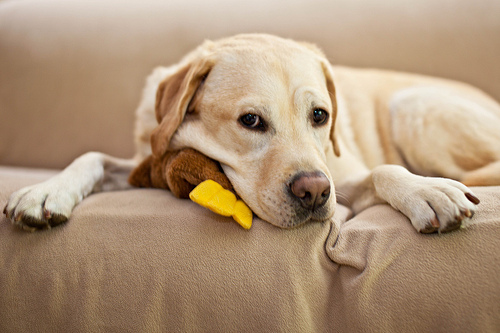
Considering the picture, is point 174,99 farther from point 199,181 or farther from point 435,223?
point 435,223

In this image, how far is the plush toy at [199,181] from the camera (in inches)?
49.1

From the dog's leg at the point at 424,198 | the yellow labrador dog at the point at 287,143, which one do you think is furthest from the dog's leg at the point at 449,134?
the dog's leg at the point at 424,198

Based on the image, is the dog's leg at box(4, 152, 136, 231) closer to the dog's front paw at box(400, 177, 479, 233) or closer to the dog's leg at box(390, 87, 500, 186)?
the dog's front paw at box(400, 177, 479, 233)

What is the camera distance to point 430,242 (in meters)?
1.12

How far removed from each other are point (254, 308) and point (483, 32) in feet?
9.29

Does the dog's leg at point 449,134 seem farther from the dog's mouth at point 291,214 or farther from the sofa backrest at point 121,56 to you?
the dog's mouth at point 291,214

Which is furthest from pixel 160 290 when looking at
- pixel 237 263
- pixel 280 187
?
pixel 280 187

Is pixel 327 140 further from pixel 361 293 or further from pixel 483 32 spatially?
pixel 483 32

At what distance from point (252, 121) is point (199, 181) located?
368 millimetres

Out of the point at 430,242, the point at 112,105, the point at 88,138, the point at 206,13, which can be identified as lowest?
the point at 88,138

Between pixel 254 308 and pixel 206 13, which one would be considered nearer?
pixel 254 308

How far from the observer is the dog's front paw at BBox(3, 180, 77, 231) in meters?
1.28

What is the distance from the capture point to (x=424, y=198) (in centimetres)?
125

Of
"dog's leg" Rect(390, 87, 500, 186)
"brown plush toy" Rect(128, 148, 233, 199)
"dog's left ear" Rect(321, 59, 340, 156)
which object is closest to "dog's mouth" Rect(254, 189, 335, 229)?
"brown plush toy" Rect(128, 148, 233, 199)
